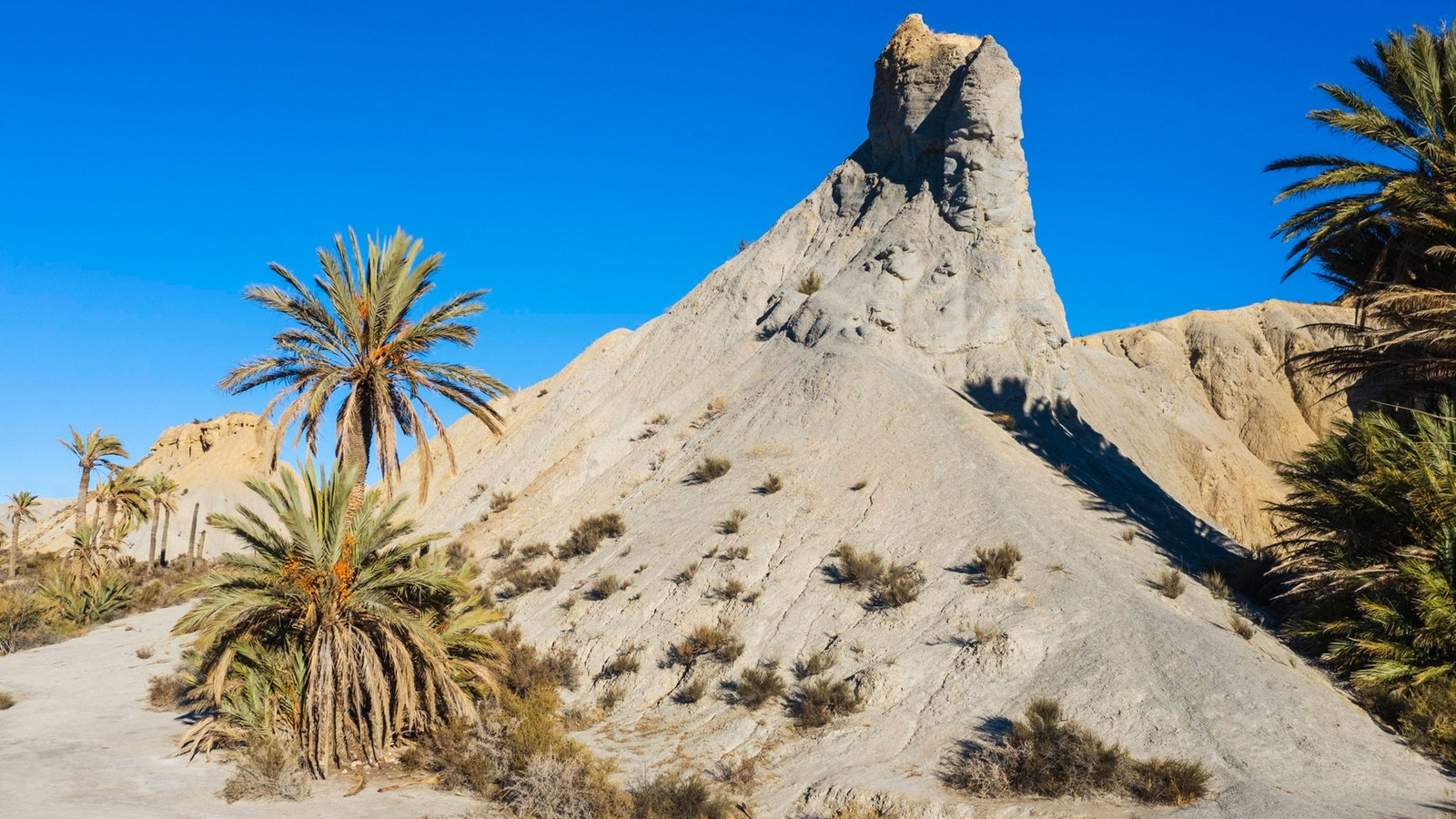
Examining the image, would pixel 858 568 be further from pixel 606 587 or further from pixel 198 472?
pixel 198 472

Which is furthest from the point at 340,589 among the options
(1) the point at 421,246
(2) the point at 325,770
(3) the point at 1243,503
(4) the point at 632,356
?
(3) the point at 1243,503

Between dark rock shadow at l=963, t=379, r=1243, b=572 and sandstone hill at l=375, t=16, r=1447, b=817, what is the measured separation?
5.6 inches

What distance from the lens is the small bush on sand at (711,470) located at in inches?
947

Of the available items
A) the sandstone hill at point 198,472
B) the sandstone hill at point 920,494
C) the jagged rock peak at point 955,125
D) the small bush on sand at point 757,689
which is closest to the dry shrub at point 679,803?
the sandstone hill at point 920,494

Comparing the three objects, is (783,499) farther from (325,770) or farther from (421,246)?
(325,770)

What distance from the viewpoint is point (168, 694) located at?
61.1 feet

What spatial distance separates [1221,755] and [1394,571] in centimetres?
486

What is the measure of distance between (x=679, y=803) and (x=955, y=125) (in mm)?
25684

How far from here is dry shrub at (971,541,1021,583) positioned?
17.0 metres

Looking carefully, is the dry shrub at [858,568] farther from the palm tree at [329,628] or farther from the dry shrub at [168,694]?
the dry shrub at [168,694]

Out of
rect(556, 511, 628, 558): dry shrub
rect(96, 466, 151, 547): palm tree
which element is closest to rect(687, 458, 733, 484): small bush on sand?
rect(556, 511, 628, 558): dry shrub

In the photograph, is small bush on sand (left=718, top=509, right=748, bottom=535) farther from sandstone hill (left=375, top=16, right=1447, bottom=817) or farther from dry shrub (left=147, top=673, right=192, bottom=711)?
dry shrub (left=147, top=673, right=192, bottom=711)

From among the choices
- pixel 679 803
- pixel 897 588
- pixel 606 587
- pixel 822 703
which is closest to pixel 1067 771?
pixel 822 703

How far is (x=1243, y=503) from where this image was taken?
33594 millimetres
